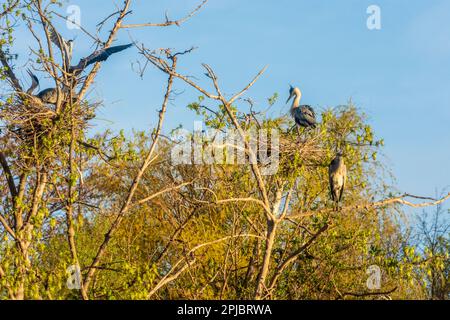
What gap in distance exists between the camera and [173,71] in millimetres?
11984

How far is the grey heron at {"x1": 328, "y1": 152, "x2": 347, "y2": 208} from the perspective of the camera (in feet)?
50.4

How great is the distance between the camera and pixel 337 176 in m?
15.5

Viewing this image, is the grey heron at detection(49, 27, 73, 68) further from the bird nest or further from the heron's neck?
the heron's neck

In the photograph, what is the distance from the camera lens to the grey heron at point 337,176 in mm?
15375

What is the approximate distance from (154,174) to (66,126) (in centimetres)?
1369

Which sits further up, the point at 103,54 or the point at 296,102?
the point at 296,102

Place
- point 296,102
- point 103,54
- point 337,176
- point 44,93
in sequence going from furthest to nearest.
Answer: point 296,102, point 44,93, point 337,176, point 103,54

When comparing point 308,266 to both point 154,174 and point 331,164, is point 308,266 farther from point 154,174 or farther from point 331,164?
point 154,174

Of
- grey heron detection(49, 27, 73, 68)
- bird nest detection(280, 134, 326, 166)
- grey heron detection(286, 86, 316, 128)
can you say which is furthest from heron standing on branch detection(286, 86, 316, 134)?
grey heron detection(49, 27, 73, 68)

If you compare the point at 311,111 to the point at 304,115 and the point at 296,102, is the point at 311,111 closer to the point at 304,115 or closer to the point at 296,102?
the point at 304,115

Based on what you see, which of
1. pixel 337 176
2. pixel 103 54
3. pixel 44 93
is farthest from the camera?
pixel 44 93

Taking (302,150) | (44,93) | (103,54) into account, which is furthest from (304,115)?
(44,93)

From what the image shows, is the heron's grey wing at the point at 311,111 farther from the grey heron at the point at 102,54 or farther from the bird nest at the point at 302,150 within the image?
the grey heron at the point at 102,54
